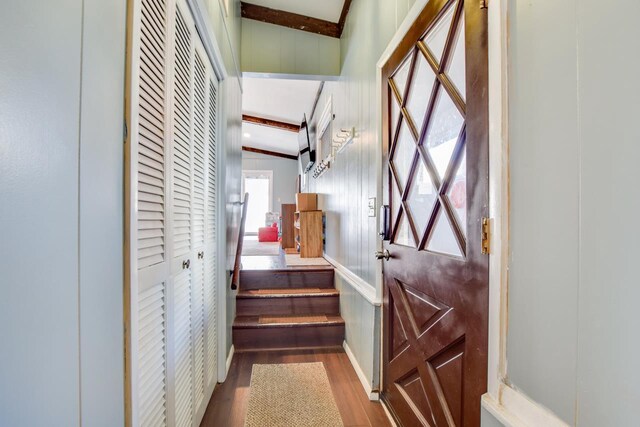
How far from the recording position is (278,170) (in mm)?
9828

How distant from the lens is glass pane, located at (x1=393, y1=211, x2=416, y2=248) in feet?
5.18

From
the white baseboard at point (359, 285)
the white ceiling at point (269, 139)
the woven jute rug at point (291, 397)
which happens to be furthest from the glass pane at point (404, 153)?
the white ceiling at point (269, 139)

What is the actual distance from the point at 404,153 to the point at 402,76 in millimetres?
411

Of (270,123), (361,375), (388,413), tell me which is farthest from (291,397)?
(270,123)

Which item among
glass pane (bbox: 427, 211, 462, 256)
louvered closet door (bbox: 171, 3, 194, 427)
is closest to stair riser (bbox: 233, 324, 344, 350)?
louvered closet door (bbox: 171, 3, 194, 427)

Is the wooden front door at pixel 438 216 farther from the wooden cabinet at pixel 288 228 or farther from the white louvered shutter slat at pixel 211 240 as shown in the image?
the wooden cabinet at pixel 288 228

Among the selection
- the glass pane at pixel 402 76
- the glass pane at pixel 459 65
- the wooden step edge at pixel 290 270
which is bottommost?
the wooden step edge at pixel 290 270

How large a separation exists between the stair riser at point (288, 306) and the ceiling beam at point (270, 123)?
15.2 feet

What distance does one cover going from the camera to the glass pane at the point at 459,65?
114cm

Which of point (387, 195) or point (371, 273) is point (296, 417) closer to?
point (371, 273)
